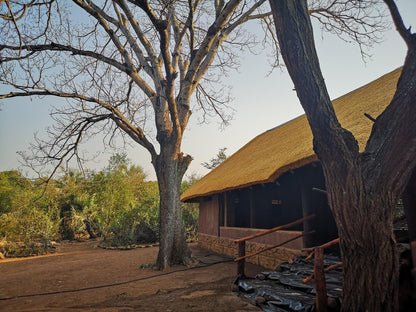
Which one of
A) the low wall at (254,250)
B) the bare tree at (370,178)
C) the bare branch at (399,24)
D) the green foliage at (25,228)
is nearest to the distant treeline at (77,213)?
the green foliage at (25,228)

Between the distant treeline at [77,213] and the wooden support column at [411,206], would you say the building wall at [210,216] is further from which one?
the wooden support column at [411,206]

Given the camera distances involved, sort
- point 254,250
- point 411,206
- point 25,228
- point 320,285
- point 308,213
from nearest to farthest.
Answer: point 320,285 → point 411,206 → point 308,213 → point 254,250 → point 25,228

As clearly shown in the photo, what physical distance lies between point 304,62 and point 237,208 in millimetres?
10513

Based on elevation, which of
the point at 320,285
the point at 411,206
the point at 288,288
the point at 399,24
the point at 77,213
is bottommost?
the point at 288,288

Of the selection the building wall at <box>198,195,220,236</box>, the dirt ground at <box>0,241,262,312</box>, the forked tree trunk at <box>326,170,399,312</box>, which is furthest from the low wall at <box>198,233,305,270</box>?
the forked tree trunk at <box>326,170,399,312</box>

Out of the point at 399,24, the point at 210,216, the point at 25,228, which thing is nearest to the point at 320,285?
the point at 399,24

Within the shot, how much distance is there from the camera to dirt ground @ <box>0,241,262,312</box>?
14.3 ft

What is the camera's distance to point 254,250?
8195 mm

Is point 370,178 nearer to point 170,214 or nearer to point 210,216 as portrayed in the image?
point 170,214

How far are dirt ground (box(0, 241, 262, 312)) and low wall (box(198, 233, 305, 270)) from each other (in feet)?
1.25

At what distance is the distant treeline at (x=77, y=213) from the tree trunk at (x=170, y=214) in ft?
15.3

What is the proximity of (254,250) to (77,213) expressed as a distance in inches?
567

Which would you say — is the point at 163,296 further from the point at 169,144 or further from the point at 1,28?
the point at 1,28

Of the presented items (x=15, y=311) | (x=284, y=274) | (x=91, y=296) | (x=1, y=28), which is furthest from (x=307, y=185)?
(x=1, y=28)
